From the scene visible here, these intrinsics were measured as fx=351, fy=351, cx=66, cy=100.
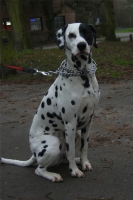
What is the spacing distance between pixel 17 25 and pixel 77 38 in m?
18.9

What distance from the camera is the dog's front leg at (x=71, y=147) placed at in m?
4.22

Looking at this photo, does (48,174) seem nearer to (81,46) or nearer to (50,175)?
(50,175)

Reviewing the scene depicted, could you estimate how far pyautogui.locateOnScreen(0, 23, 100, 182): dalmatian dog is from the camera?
4.02 meters

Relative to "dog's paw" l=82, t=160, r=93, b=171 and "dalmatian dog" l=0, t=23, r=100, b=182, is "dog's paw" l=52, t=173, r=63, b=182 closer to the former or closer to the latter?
"dalmatian dog" l=0, t=23, r=100, b=182

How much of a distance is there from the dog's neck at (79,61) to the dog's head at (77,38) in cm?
11

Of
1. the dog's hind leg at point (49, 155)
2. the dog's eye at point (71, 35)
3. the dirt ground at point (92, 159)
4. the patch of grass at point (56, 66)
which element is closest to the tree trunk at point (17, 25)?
the patch of grass at point (56, 66)

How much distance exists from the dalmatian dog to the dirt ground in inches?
8.9

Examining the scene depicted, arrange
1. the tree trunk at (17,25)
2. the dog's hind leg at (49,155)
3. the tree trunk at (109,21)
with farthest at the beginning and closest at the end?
the tree trunk at (109,21), the tree trunk at (17,25), the dog's hind leg at (49,155)

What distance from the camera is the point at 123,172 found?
14.7 ft

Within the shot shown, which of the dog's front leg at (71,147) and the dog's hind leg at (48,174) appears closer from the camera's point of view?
the dog's front leg at (71,147)

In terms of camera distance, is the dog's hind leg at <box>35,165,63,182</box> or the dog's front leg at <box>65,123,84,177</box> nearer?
the dog's front leg at <box>65,123,84,177</box>

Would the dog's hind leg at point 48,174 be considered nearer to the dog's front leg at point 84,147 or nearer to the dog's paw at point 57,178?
the dog's paw at point 57,178

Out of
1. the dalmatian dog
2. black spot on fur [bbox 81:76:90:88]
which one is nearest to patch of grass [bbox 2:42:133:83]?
the dalmatian dog

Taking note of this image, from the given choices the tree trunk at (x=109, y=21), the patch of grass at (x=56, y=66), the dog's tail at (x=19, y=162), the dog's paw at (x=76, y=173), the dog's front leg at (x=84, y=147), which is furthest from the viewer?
the tree trunk at (x=109, y=21)
